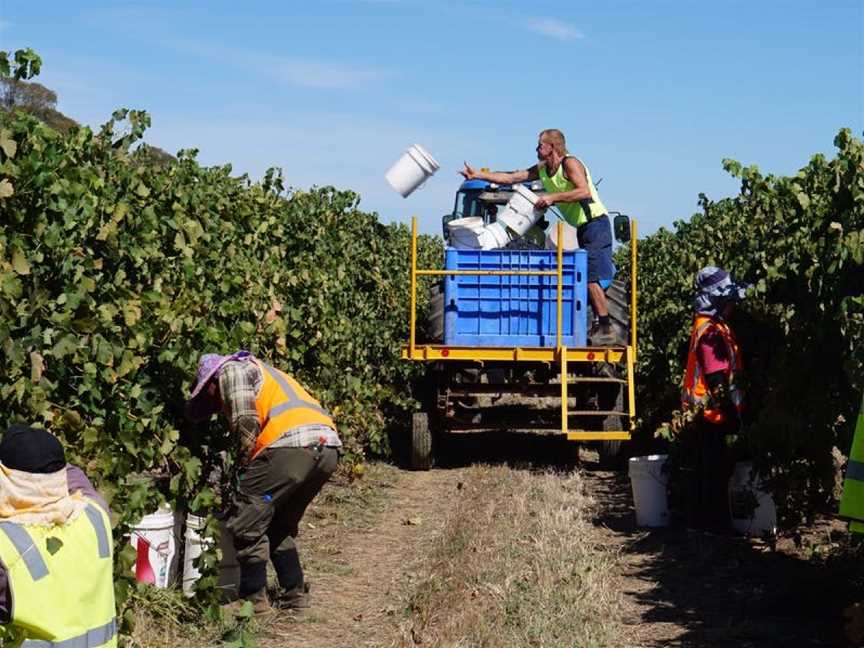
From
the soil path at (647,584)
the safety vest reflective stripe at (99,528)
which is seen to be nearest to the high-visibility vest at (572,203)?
the soil path at (647,584)

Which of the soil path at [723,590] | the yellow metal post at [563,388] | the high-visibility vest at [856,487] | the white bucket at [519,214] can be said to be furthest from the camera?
the white bucket at [519,214]

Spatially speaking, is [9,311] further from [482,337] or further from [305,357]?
[482,337]

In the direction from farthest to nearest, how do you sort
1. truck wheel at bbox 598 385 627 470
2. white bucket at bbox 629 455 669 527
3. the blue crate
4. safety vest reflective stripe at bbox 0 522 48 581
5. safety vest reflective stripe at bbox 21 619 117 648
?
truck wheel at bbox 598 385 627 470 → the blue crate → white bucket at bbox 629 455 669 527 → safety vest reflective stripe at bbox 21 619 117 648 → safety vest reflective stripe at bbox 0 522 48 581

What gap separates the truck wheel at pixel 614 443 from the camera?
12.4 meters

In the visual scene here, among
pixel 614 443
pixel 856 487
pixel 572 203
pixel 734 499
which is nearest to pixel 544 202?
pixel 572 203

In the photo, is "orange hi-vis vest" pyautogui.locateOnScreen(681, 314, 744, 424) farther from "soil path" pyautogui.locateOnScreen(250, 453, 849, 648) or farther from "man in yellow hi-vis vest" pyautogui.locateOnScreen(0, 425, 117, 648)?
"man in yellow hi-vis vest" pyautogui.locateOnScreen(0, 425, 117, 648)

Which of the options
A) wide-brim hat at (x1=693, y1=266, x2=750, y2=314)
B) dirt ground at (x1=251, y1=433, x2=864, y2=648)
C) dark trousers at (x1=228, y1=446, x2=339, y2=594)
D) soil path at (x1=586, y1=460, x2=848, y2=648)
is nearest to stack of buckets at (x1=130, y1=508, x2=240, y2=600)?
dark trousers at (x1=228, y1=446, x2=339, y2=594)

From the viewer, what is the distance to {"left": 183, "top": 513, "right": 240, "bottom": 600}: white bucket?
6.84 m

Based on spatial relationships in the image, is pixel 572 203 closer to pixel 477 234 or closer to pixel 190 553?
pixel 477 234

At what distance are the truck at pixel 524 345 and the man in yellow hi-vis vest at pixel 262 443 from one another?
16.3 feet

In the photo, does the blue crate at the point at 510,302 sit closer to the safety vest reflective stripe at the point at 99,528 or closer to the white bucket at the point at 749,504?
the white bucket at the point at 749,504

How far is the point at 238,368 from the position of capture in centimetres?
660

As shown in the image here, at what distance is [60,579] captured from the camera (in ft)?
12.2

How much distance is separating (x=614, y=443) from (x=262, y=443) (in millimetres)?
6205
